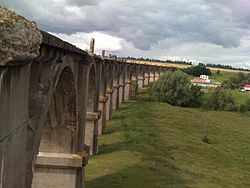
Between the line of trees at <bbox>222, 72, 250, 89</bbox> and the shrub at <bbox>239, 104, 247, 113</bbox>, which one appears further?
the line of trees at <bbox>222, 72, 250, 89</bbox>

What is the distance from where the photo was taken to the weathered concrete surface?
463 centimetres

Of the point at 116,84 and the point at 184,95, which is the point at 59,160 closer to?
the point at 116,84

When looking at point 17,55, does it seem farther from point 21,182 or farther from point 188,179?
point 188,179

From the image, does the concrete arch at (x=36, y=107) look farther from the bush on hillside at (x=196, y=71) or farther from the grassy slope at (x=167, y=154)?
the bush on hillside at (x=196, y=71)

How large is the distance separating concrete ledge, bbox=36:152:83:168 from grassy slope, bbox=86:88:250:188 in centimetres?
462

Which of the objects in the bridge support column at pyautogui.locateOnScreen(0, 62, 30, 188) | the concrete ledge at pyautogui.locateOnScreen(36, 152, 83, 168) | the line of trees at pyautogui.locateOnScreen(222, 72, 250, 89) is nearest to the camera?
the bridge support column at pyautogui.locateOnScreen(0, 62, 30, 188)

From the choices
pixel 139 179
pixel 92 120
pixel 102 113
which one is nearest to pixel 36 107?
pixel 139 179

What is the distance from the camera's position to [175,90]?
7800cm

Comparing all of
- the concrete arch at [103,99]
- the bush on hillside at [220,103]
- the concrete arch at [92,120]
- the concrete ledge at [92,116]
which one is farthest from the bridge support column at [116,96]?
the bush on hillside at [220,103]

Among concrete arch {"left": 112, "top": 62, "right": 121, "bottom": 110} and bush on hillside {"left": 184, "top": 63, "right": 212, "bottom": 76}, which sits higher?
bush on hillside {"left": 184, "top": 63, "right": 212, "bottom": 76}

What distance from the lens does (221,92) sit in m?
81.8

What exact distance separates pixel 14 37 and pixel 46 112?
15.1ft

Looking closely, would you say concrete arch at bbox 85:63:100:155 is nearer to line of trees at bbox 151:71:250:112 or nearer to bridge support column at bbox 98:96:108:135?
bridge support column at bbox 98:96:108:135

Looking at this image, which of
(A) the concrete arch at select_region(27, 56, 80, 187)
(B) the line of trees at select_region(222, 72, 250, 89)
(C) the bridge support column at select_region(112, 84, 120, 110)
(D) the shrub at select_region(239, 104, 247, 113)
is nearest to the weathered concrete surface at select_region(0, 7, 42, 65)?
(A) the concrete arch at select_region(27, 56, 80, 187)
